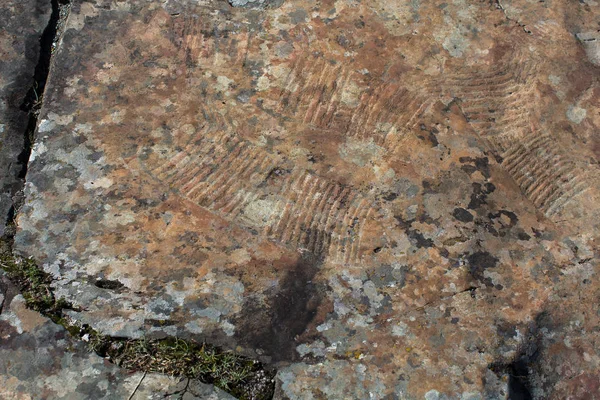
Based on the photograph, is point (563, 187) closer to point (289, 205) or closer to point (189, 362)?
point (289, 205)

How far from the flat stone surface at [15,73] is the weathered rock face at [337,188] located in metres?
0.13

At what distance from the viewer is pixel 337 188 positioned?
3.65m

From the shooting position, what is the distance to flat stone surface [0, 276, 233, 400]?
2.81m

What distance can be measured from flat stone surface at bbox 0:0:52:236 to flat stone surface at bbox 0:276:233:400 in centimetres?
62

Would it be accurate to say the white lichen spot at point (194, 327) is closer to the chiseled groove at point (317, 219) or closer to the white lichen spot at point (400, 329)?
the chiseled groove at point (317, 219)

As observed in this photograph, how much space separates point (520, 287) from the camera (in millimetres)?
3357

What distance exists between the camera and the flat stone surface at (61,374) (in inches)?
110

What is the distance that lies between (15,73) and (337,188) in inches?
81.3

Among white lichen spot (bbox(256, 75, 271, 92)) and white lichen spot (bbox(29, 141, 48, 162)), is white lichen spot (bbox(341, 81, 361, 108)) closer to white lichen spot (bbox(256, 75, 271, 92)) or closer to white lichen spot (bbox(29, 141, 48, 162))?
white lichen spot (bbox(256, 75, 271, 92))

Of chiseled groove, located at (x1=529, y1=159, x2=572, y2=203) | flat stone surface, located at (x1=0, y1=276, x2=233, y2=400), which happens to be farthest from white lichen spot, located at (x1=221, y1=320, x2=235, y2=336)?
chiseled groove, located at (x1=529, y1=159, x2=572, y2=203)

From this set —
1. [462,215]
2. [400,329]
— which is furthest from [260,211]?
[462,215]

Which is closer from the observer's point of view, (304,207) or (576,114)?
(304,207)

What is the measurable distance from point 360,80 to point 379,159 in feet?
2.07

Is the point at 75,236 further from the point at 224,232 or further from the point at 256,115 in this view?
the point at 256,115
